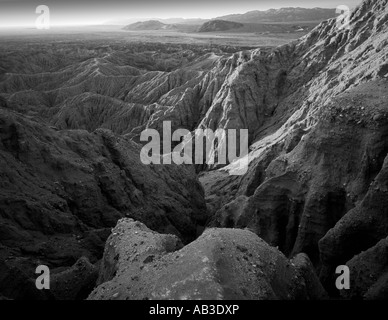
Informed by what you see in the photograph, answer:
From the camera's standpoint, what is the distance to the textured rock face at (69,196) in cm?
1725

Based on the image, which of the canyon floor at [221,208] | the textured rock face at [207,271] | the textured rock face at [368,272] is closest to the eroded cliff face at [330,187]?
the canyon floor at [221,208]

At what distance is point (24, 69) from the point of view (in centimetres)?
9781

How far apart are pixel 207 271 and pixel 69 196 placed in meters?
13.6

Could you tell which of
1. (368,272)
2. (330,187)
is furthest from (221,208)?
(368,272)

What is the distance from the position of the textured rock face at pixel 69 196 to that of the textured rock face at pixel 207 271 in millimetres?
4370

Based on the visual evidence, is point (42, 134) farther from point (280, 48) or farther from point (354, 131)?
point (280, 48)

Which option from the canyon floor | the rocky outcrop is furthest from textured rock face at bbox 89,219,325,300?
the rocky outcrop

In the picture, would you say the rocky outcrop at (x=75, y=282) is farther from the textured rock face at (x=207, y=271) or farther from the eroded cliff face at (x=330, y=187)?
the eroded cliff face at (x=330, y=187)

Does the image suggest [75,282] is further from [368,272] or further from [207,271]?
[368,272]

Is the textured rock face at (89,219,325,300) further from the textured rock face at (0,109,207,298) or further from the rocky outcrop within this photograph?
the textured rock face at (0,109,207,298)

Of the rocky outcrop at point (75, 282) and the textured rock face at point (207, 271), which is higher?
the textured rock face at point (207, 271)

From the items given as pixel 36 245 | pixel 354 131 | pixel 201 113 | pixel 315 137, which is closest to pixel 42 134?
pixel 36 245

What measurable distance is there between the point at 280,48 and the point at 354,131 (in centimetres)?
3524

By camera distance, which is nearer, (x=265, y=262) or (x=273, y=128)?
(x=265, y=262)
